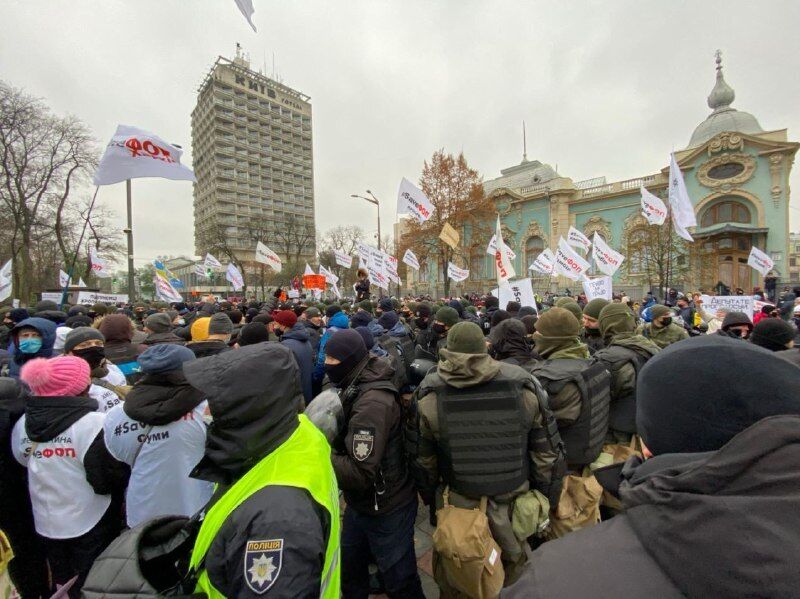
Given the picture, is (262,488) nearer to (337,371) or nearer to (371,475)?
(371,475)

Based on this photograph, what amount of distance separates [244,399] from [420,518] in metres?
3.19

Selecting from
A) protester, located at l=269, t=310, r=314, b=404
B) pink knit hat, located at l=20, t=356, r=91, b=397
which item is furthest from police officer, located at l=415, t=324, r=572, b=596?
protester, located at l=269, t=310, r=314, b=404

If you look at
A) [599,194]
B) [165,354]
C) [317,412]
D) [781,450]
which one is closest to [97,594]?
[317,412]

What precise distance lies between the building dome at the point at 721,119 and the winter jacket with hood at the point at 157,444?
37.1 m

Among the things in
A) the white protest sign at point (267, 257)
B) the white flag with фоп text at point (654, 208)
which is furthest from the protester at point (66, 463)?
the white flag with фоп text at point (654, 208)

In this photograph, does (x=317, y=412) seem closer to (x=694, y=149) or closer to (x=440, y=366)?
(x=440, y=366)

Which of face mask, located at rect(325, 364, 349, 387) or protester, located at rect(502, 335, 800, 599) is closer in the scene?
protester, located at rect(502, 335, 800, 599)

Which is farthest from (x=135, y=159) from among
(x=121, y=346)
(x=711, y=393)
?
(x=711, y=393)

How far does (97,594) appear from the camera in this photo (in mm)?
1076

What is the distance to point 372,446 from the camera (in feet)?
7.32

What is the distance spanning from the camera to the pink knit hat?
2289mm

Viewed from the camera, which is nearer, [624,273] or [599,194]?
[624,273]

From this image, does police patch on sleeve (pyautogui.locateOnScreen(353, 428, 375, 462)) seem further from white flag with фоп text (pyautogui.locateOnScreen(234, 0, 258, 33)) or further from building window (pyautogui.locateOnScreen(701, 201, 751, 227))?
building window (pyautogui.locateOnScreen(701, 201, 751, 227))

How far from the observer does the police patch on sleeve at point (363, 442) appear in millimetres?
2227
